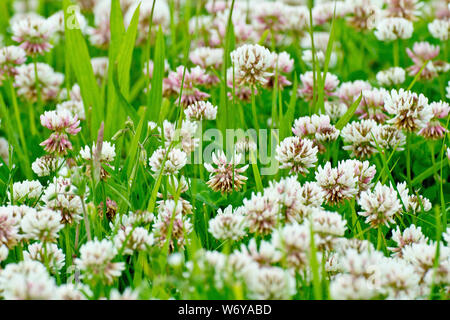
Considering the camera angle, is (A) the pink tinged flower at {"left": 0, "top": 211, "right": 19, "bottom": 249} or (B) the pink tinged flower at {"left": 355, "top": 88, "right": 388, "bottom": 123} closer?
(A) the pink tinged flower at {"left": 0, "top": 211, "right": 19, "bottom": 249}

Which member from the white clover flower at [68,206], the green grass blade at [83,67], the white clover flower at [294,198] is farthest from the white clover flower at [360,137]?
the green grass blade at [83,67]

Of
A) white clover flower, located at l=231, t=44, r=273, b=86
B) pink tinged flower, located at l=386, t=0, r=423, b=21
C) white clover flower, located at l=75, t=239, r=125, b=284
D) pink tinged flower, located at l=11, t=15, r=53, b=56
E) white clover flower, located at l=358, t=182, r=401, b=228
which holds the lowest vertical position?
white clover flower, located at l=75, t=239, r=125, b=284

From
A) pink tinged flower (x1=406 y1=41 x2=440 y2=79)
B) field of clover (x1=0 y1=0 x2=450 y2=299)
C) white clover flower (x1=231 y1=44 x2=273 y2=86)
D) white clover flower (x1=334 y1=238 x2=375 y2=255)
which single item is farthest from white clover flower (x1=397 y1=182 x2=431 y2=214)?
pink tinged flower (x1=406 y1=41 x2=440 y2=79)

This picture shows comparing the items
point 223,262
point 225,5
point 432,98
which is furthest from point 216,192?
point 225,5

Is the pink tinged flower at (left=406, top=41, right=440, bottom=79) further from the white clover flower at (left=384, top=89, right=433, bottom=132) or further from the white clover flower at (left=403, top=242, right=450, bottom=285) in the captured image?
the white clover flower at (left=403, top=242, right=450, bottom=285)

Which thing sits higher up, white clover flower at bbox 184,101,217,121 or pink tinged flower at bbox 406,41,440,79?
pink tinged flower at bbox 406,41,440,79

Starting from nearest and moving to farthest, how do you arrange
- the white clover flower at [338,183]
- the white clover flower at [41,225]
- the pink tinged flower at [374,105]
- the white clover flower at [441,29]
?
1. the white clover flower at [41,225]
2. the white clover flower at [338,183]
3. the pink tinged flower at [374,105]
4. the white clover flower at [441,29]

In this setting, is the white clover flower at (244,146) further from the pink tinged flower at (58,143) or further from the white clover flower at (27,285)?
the white clover flower at (27,285)
